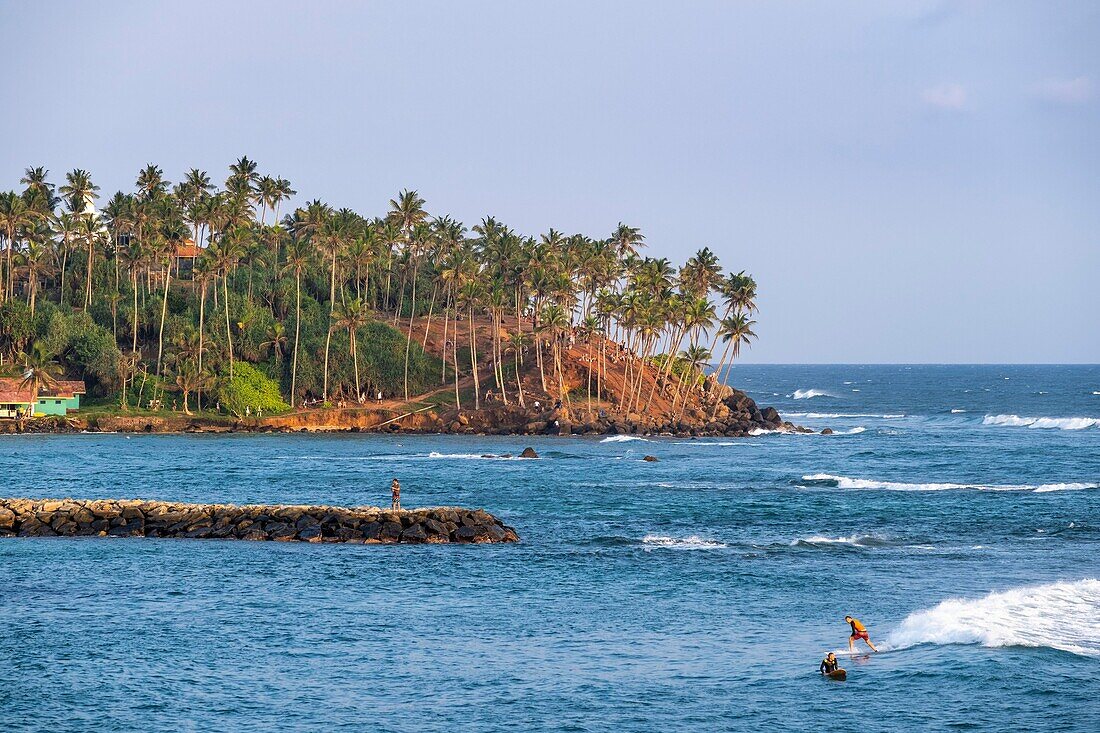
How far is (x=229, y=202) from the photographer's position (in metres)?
145

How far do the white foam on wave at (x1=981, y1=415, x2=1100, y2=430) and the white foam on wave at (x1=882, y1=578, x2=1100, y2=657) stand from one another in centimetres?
11153

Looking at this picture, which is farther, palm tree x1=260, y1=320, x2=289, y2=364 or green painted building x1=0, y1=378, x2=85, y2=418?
palm tree x1=260, y1=320, x2=289, y2=364

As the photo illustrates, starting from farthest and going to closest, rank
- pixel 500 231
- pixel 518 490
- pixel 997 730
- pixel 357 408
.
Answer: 1. pixel 500 231
2. pixel 357 408
3. pixel 518 490
4. pixel 997 730

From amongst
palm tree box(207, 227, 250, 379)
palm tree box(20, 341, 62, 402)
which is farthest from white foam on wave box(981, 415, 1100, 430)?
palm tree box(20, 341, 62, 402)

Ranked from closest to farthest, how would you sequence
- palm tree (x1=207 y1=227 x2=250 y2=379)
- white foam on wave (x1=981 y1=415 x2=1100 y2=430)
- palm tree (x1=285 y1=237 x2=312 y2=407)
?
palm tree (x1=207 y1=227 x2=250 y2=379), palm tree (x1=285 y1=237 x2=312 y2=407), white foam on wave (x1=981 y1=415 x2=1100 y2=430)

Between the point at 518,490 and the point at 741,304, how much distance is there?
66419 millimetres

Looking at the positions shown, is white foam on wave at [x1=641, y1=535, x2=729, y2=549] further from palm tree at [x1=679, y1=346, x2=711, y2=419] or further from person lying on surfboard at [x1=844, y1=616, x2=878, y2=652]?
palm tree at [x1=679, y1=346, x2=711, y2=419]

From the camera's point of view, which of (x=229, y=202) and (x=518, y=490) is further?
(x=229, y=202)

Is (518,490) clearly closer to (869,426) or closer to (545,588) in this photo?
(545,588)

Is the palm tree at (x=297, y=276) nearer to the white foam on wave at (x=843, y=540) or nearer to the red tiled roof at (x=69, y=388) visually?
the red tiled roof at (x=69, y=388)

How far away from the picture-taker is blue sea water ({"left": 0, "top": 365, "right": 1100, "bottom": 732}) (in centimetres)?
3034

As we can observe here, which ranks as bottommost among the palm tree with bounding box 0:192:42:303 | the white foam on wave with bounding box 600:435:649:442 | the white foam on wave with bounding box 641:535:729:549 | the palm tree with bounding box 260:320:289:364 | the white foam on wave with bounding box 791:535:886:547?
the white foam on wave with bounding box 641:535:729:549

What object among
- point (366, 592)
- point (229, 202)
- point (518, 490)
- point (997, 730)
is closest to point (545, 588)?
point (366, 592)

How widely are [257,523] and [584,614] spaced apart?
867 inches
